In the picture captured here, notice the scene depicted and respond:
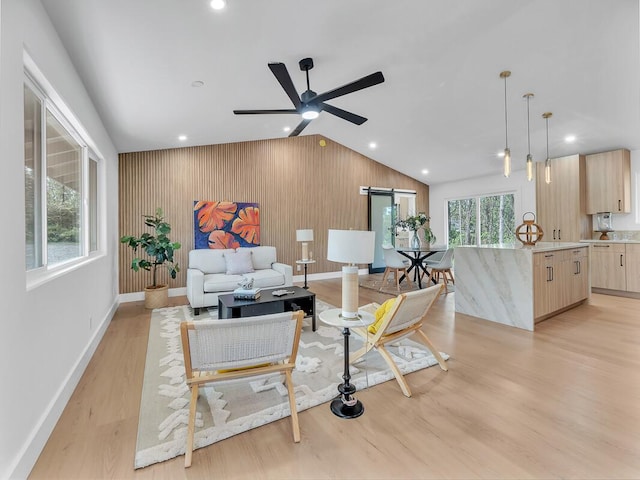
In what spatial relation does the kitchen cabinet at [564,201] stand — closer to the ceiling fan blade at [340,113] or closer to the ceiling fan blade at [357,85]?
the ceiling fan blade at [340,113]

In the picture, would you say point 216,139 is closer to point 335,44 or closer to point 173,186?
point 173,186

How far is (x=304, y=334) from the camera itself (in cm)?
354

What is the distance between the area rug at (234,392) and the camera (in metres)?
1.79

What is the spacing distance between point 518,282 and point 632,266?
119 inches

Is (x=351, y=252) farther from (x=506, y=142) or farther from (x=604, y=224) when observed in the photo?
(x=604, y=224)

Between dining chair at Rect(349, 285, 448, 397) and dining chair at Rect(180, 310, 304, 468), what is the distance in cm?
77

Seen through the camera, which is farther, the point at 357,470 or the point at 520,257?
the point at 520,257

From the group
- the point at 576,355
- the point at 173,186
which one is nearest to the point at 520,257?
the point at 576,355

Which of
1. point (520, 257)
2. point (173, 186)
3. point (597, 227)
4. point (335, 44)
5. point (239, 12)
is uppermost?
point (335, 44)

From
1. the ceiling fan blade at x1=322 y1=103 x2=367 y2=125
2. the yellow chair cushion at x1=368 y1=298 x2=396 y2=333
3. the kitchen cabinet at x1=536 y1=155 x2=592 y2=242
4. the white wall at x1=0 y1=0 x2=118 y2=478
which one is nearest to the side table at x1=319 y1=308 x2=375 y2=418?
the yellow chair cushion at x1=368 y1=298 x2=396 y2=333

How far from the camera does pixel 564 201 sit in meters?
5.90

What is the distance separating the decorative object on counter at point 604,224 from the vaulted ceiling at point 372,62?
1232 millimetres

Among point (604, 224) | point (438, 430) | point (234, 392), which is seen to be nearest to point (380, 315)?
point (438, 430)

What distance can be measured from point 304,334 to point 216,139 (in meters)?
3.89
